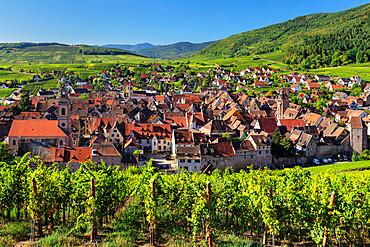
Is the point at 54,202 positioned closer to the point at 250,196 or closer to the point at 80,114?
the point at 250,196

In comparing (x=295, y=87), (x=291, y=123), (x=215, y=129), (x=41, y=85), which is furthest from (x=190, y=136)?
(x=41, y=85)

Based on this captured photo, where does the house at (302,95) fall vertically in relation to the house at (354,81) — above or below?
below

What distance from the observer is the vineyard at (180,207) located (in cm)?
2064

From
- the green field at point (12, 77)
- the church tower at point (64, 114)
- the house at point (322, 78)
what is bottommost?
the church tower at point (64, 114)

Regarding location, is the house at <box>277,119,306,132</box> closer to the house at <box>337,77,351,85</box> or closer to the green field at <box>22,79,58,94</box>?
the house at <box>337,77,351,85</box>

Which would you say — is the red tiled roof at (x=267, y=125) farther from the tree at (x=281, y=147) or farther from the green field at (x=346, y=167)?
the green field at (x=346, y=167)

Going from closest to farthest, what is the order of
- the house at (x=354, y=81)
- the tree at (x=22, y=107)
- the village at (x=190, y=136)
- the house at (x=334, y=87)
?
the village at (x=190, y=136) < the tree at (x=22, y=107) < the house at (x=334, y=87) < the house at (x=354, y=81)

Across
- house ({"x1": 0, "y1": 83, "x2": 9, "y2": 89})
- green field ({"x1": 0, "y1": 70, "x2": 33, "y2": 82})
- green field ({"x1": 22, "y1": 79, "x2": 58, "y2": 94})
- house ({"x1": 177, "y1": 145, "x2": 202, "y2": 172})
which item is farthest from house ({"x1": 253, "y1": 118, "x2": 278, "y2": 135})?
green field ({"x1": 0, "y1": 70, "x2": 33, "y2": 82})

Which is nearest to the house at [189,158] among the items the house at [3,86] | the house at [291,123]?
the house at [291,123]

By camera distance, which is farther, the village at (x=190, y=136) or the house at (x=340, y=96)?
the house at (x=340, y=96)

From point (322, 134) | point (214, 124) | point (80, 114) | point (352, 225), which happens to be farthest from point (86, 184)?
point (80, 114)

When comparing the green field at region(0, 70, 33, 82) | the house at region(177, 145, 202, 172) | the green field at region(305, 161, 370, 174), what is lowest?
the green field at region(305, 161, 370, 174)

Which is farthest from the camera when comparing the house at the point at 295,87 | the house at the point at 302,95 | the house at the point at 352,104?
the house at the point at 295,87

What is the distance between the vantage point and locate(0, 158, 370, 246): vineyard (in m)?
20.6
